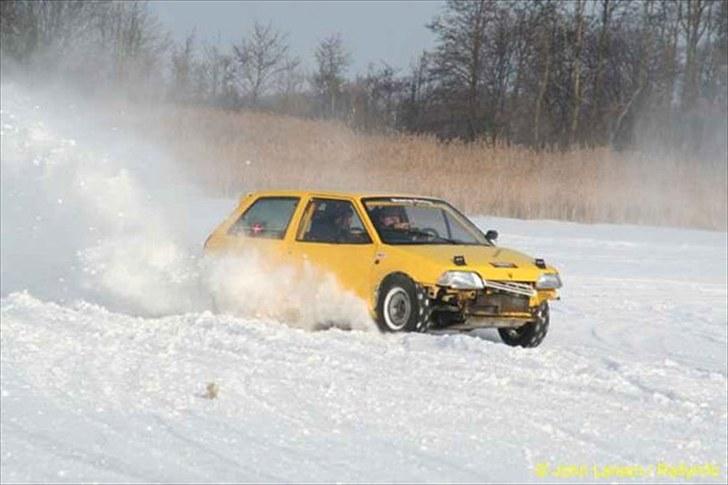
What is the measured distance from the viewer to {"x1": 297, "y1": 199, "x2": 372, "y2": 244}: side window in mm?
11961

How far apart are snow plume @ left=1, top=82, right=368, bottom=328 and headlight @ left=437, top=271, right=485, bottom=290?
0.92m

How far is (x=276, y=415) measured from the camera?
25.4 ft

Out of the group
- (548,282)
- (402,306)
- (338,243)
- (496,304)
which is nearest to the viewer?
(496,304)

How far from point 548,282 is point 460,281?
1.00 metres

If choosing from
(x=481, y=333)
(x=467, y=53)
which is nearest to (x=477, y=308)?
A: (x=481, y=333)

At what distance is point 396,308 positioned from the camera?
37.3ft

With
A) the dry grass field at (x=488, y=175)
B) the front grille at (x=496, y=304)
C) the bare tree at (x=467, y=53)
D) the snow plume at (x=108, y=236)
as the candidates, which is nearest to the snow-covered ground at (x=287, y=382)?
the snow plume at (x=108, y=236)

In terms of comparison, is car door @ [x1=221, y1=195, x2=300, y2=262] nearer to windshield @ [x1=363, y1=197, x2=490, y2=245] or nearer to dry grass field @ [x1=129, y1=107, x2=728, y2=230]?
windshield @ [x1=363, y1=197, x2=490, y2=245]

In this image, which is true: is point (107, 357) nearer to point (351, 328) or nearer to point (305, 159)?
point (351, 328)

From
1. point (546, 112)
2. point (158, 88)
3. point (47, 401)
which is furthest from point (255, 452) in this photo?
point (546, 112)

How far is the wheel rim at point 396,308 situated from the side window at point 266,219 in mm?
1552

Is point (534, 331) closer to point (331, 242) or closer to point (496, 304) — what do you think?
point (496, 304)

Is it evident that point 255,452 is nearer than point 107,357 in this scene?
Yes

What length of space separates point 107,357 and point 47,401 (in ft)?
4.68
